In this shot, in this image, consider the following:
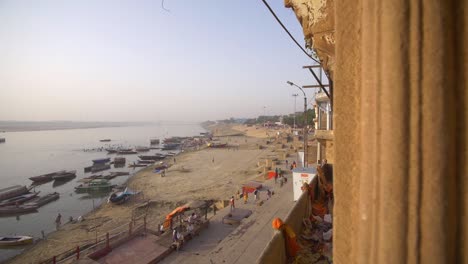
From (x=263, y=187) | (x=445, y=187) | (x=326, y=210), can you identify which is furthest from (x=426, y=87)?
(x=263, y=187)

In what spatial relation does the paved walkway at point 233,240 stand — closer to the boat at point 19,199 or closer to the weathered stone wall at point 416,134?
the weathered stone wall at point 416,134

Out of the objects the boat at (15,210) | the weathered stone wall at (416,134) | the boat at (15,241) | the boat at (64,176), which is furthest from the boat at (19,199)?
the weathered stone wall at (416,134)

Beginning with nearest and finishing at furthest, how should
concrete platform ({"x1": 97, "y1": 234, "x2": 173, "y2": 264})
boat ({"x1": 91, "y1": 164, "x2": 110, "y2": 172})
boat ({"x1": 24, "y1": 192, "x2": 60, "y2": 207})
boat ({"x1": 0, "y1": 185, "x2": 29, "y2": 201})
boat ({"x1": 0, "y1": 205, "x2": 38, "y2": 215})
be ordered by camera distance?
concrete platform ({"x1": 97, "y1": 234, "x2": 173, "y2": 264}) < boat ({"x1": 0, "y1": 205, "x2": 38, "y2": 215}) < boat ({"x1": 24, "y1": 192, "x2": 60, "y2": 207}) < boat ({"x1": 0, "y1": 185, "x2": 29, "y2": 201}) < boat ({"x1": 91, "y1": 164, "x2": 110, "y2": 172})

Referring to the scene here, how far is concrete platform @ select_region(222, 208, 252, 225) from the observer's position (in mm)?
17625

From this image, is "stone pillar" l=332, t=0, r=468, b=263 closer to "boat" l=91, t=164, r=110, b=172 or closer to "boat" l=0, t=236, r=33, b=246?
"boat" l=0, t=236, r=33, b=246

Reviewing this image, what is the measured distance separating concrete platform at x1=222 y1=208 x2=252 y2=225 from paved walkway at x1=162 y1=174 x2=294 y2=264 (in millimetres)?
354

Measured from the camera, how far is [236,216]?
1814 cm

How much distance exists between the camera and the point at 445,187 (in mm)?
1423

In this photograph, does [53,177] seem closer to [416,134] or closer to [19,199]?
[19,199]

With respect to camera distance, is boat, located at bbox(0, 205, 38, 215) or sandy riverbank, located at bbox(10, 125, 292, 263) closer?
sandy riverbank, located at bbox(10, 125, 292, 263)

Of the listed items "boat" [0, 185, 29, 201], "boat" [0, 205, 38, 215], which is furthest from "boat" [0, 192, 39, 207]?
"boat" [0, 205, 38, 215]

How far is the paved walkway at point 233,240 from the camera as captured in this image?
515 inches

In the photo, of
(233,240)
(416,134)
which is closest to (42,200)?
(233,240)

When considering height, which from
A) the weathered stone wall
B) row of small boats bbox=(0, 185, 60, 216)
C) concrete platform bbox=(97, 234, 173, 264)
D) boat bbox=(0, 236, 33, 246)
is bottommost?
boat bbox=(0, 236, 33, 246)
